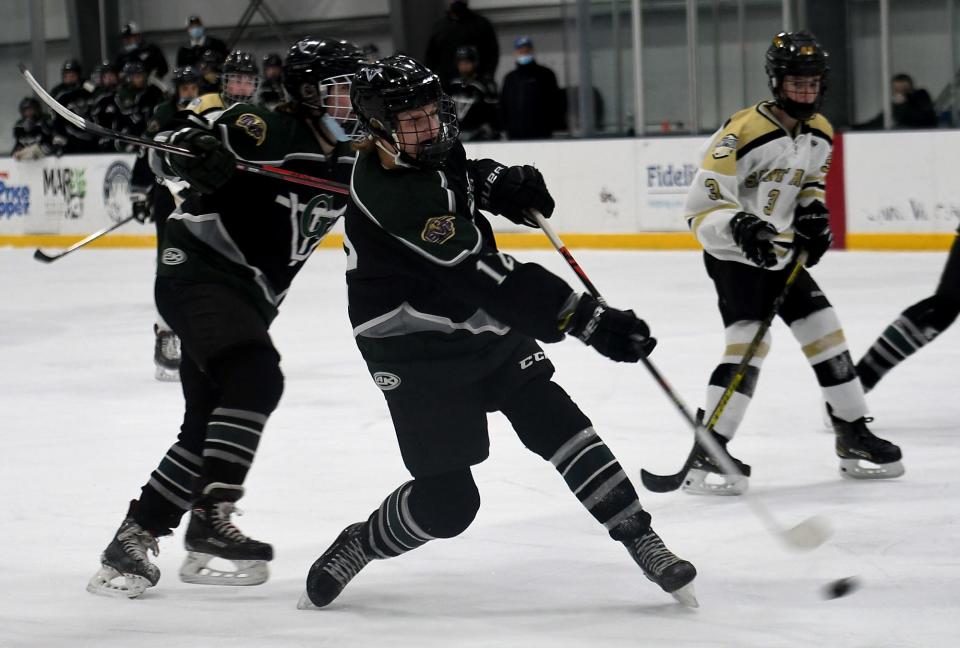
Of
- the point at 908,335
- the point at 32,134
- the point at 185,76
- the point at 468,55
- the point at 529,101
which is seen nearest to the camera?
the point at 908,335

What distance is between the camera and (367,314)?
2.79 metres

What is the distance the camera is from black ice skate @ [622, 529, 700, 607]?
2.72 m

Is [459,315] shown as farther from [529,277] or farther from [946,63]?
[946,63]

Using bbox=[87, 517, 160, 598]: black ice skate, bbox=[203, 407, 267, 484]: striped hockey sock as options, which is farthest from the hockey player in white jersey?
bbox=[87, 517, 160, 598]: black ice skate

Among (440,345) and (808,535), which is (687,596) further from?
(440,345)

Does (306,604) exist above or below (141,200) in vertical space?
below

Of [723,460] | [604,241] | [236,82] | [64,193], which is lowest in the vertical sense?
[604,241]

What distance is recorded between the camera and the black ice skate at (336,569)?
9.43 feet

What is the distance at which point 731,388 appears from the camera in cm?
387

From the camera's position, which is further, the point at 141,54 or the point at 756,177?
the point at 141,54

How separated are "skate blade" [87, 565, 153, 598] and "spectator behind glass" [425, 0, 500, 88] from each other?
8.80 m

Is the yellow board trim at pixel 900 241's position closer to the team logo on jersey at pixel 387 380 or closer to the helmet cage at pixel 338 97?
the helmet cage at pixel 338 97

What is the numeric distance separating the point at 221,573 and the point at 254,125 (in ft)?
3.05

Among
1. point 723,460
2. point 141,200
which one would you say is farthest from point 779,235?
point 141,200
